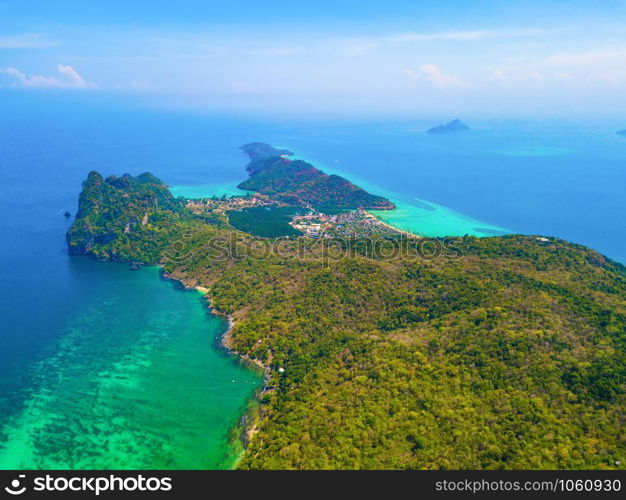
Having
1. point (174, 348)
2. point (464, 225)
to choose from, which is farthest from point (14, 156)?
point (464, 225)

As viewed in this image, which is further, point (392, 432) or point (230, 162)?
point (230, 162)

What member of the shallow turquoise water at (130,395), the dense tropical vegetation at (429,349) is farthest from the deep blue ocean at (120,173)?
the dense tropical vegetation at (429,349)

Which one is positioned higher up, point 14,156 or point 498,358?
point 14,156

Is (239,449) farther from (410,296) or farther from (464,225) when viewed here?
(464,225)

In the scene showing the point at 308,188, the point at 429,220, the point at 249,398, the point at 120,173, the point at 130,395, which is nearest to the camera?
the point at 130,395

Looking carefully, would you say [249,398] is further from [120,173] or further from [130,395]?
Result: [120,173]

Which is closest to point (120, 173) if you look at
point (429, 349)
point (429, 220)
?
point (429, 220)

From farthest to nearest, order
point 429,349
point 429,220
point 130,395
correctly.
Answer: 1. point 429,220
2. point 130,395
3. point 429,349
